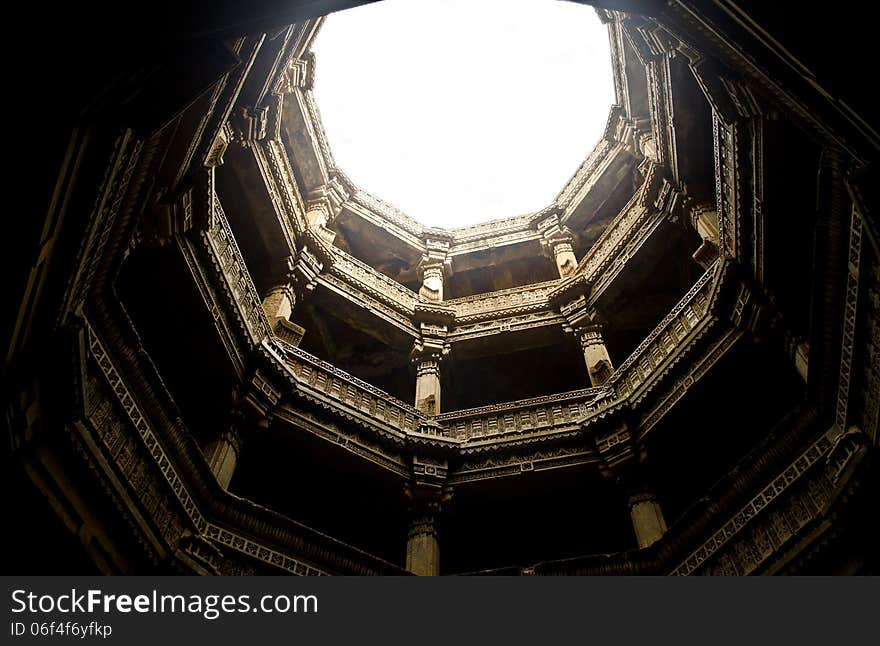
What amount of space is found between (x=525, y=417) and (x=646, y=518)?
3.23 m

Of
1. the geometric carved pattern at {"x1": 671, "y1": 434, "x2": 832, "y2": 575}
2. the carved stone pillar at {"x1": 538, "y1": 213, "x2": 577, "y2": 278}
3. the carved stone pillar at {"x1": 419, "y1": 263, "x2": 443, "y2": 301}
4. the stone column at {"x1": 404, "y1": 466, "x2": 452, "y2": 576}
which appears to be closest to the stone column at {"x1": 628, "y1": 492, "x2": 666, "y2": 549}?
the geometric carved pattern at {"x1": 671, "y1": 434, "x2": 832, "y2": 575}

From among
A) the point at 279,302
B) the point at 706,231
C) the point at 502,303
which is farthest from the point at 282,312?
the point at 706,231

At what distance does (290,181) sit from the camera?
1627 cm

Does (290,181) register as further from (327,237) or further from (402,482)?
(402,482)

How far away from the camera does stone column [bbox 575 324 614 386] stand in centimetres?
1431

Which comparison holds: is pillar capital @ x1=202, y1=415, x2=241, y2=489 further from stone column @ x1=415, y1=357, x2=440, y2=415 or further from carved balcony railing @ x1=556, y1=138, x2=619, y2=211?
carved balcony railing @ x1=556, y1=138, x2=619, y2=211

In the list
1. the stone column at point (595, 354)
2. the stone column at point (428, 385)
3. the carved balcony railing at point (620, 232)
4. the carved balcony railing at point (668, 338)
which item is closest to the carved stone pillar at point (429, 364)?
the stone column at point (428, 385)

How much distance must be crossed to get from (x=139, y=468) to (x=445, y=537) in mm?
6507

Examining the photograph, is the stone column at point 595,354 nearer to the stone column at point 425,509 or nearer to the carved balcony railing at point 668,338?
the carved balcony railing at point 668,338

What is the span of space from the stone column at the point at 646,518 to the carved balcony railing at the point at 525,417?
6.21ft

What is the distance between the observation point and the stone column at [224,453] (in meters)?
9.79
